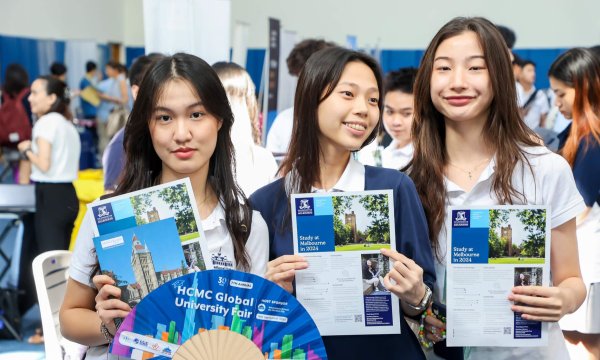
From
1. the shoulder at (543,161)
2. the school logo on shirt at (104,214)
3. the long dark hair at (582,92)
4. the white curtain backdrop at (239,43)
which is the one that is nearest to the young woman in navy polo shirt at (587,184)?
the long dark hair at (582,92)

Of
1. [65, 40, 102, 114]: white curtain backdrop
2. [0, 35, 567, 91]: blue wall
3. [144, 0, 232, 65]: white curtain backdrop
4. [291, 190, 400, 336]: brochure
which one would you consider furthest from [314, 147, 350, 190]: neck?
[65, 40, 102, 114]: white curtain backdrop

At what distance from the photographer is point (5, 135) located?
987cm

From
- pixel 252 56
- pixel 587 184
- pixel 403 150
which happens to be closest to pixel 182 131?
pixel 587 184

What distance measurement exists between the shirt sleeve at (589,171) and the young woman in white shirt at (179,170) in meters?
1.90

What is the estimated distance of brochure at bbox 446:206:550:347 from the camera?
1.72m

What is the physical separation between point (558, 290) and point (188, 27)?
2.01m

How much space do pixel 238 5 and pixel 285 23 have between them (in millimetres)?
1224

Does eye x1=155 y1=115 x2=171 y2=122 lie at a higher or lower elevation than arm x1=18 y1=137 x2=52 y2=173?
higher

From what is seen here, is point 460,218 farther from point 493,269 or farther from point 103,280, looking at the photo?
point 103,280

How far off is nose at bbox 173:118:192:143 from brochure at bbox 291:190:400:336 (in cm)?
27

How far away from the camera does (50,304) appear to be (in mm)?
2896

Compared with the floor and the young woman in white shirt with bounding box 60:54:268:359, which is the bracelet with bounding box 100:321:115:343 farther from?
the floor

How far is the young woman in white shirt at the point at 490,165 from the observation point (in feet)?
6.14

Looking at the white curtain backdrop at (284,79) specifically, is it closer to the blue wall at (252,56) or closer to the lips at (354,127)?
the lips at (354,127)
